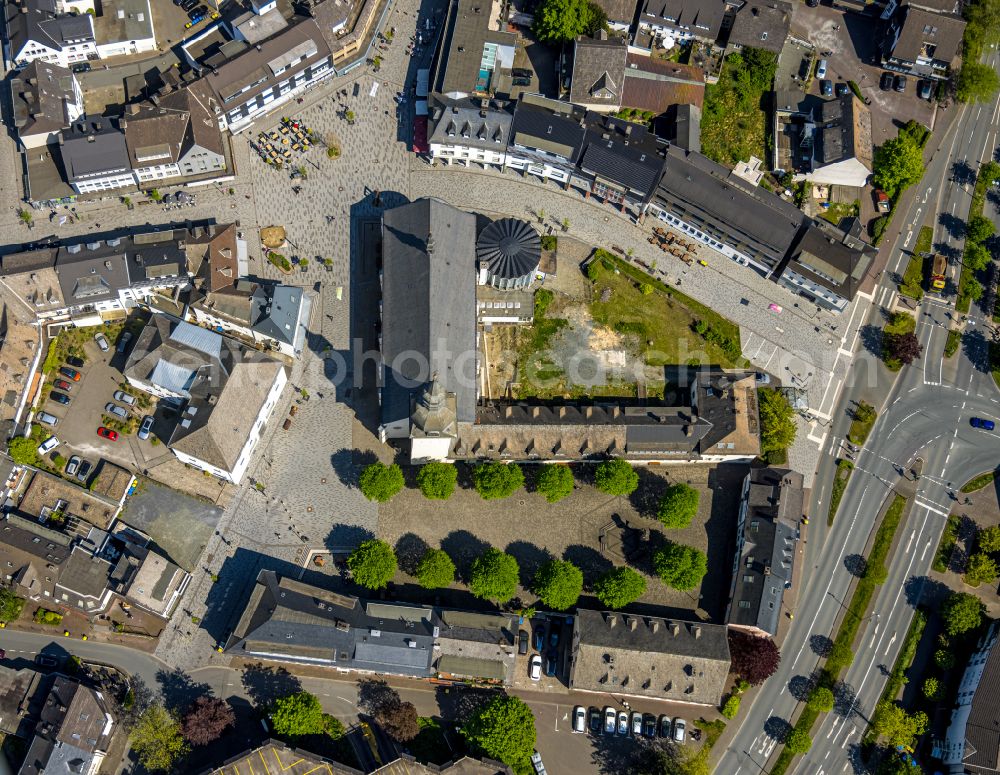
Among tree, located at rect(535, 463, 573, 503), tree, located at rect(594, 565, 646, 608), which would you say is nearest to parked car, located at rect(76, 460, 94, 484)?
tree, located at rect(535, 463, 573, 503)

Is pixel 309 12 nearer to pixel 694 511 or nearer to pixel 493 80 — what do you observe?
pixel 493 80

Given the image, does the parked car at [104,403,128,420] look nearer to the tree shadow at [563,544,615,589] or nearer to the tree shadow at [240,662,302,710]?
the tree shadow at [240,662,302,710]

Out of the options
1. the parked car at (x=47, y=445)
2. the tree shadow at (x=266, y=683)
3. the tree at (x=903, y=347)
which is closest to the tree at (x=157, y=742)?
the tree shadow at (x=266, y=683)

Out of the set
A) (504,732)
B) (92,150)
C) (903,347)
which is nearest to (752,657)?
(504,732)

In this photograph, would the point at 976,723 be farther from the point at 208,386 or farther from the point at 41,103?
the point at 41,103

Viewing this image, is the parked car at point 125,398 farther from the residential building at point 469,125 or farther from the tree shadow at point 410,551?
the residential building at point 469,125

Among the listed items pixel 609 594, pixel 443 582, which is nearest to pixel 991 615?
pixel 609 594
